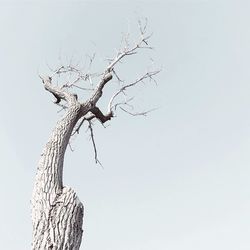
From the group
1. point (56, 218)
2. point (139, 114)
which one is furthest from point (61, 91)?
point (56, 218)

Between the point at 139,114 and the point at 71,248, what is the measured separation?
3602mm

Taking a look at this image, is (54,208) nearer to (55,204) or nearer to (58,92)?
(55,204)

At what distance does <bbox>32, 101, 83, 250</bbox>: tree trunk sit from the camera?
358 centimetres

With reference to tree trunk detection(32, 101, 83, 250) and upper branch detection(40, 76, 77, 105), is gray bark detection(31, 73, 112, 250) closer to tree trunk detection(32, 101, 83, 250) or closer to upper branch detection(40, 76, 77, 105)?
tree trunk detection(32, 101, 83, 250)

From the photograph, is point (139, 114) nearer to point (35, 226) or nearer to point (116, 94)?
point (116, 94)

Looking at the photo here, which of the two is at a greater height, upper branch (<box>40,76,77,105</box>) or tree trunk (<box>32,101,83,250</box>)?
upper branch (<box>40,76,77,105</box>)

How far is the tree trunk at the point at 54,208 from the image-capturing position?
3.58 metres

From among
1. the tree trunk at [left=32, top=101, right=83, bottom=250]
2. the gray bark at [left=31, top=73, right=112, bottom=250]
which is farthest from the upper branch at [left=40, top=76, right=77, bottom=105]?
the tree trunk at [left=32, top=101, right=83, bottom=250]

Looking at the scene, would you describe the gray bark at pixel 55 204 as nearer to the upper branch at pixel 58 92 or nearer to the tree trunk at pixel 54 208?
the tree trunk at pixel 54 208

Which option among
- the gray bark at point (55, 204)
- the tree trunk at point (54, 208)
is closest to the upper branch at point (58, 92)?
the gray bark at point (55, 204)

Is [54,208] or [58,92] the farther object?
[58,92]

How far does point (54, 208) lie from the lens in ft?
12.4

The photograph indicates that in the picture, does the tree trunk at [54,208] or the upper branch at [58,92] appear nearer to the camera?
the tree trunk at [54,208]

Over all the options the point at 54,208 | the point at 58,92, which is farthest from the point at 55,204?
the point at 58,92
